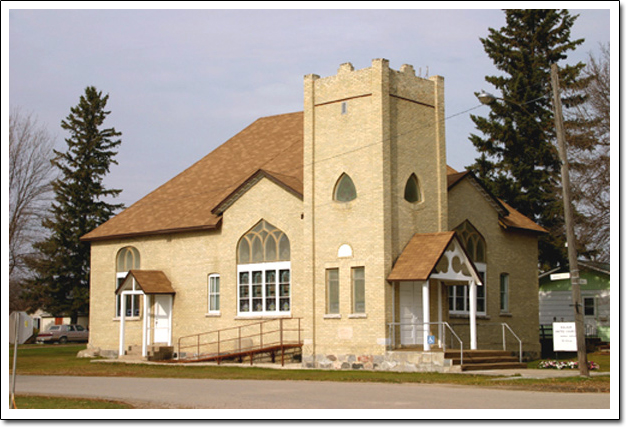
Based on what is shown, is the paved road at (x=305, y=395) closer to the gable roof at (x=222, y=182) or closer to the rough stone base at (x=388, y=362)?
the rough stone base at (x=388, y=362)

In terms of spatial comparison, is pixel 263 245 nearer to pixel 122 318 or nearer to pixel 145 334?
pixel 145 334

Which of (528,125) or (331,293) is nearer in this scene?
(331,293)

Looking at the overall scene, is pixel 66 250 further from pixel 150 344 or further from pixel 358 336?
pixel 358 336

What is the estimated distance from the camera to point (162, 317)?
35062mm

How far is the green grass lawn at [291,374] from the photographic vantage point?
65.5 feet

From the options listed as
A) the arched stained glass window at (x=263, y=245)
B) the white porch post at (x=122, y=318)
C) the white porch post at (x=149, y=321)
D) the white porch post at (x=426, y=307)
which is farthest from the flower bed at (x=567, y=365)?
the white porch post at (x=122, y=318)

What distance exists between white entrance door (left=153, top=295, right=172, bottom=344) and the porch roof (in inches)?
22.8

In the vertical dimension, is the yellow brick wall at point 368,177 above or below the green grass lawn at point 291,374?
above

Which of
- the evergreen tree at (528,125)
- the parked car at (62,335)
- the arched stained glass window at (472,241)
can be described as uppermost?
the evergreen tree at (528,125)

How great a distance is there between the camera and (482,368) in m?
26.0

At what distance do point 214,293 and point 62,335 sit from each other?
105ft

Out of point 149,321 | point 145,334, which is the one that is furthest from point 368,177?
point 149,321

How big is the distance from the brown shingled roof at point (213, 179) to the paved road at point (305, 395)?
42.5 feet
